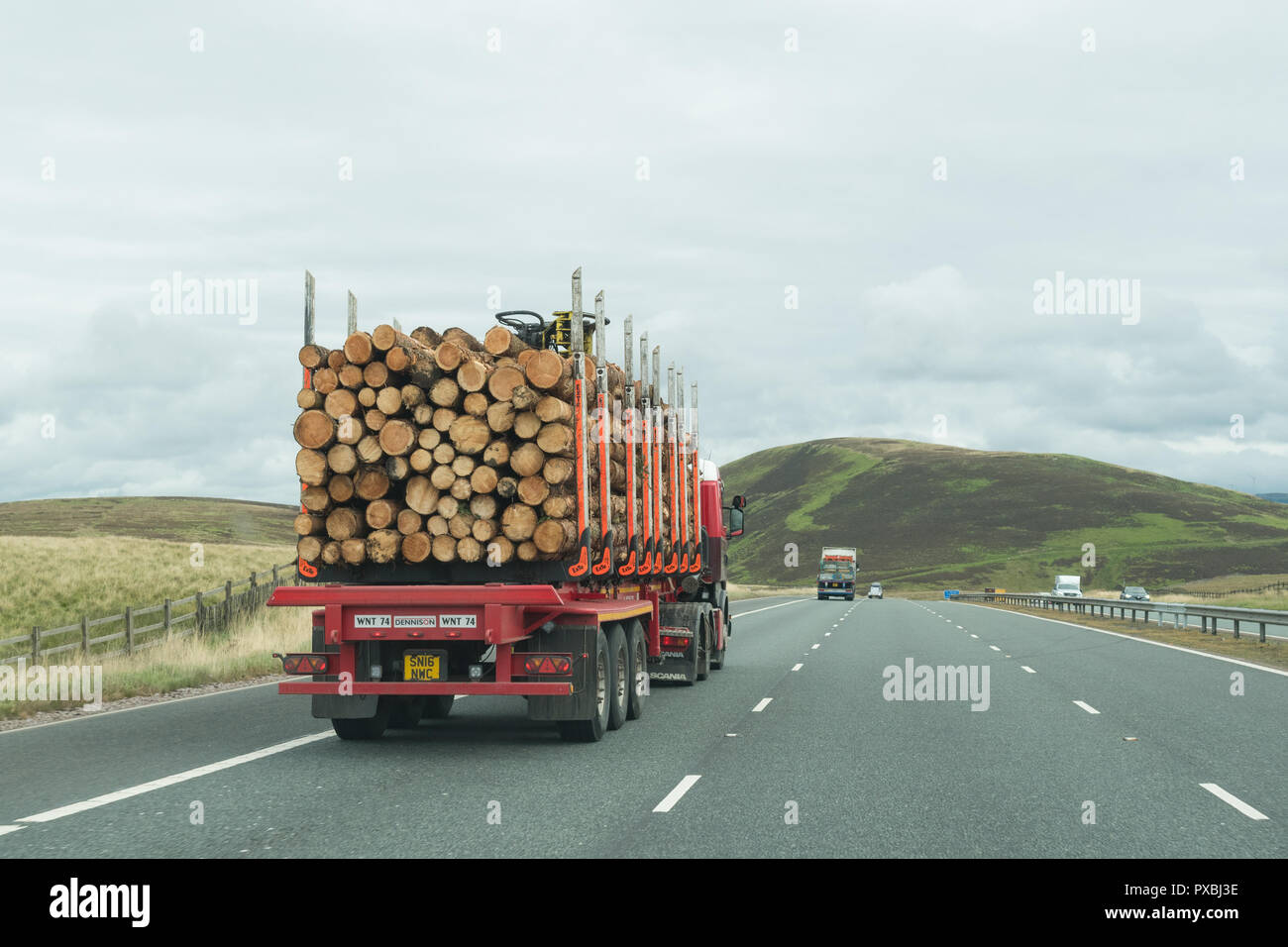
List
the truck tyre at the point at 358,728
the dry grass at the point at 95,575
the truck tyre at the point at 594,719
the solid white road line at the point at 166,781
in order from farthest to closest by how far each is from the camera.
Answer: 1. the dry grass at the point at 95,575
2. the truck tyre at the point at 358,728
3. the truck tyre at the point at 594,719
4. the solid white road line at the point at 166,781

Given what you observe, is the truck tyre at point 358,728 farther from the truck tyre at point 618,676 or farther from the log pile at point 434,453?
the truck tyre at point 618,676

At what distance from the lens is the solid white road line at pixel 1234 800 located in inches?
317

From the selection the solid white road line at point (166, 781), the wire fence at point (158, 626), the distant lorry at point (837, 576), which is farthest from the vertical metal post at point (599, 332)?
the distant lorry at point (837, 576)

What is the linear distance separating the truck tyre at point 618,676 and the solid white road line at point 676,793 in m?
2.86

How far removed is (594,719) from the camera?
11469mm

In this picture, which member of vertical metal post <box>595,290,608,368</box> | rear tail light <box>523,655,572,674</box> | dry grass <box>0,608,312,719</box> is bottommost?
dry grass <box>0,608,312,719</box>

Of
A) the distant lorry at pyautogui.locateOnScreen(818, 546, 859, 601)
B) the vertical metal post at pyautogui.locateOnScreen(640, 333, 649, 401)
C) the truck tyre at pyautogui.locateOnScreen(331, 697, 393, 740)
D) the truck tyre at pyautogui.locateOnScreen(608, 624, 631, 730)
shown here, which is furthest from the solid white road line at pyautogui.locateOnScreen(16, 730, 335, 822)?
the distant lorry at pyautogui.locateOnScreen(818, 546, 859, 601)

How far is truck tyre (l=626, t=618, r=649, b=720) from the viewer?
13.4m

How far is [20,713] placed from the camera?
A: 1341 centimetres

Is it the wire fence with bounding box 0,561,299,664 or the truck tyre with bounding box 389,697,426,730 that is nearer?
the truck tyre with bounding box 389,697,426,730

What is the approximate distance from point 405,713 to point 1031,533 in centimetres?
16115

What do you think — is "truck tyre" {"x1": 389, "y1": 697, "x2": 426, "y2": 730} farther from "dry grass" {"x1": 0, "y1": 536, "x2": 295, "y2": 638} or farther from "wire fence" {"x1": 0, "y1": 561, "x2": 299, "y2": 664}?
"dry grass" {"x1": 0, "y1": 536, "x2": 295, "y2": 638}

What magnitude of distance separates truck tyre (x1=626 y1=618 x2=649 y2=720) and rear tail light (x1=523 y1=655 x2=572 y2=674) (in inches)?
94.9
